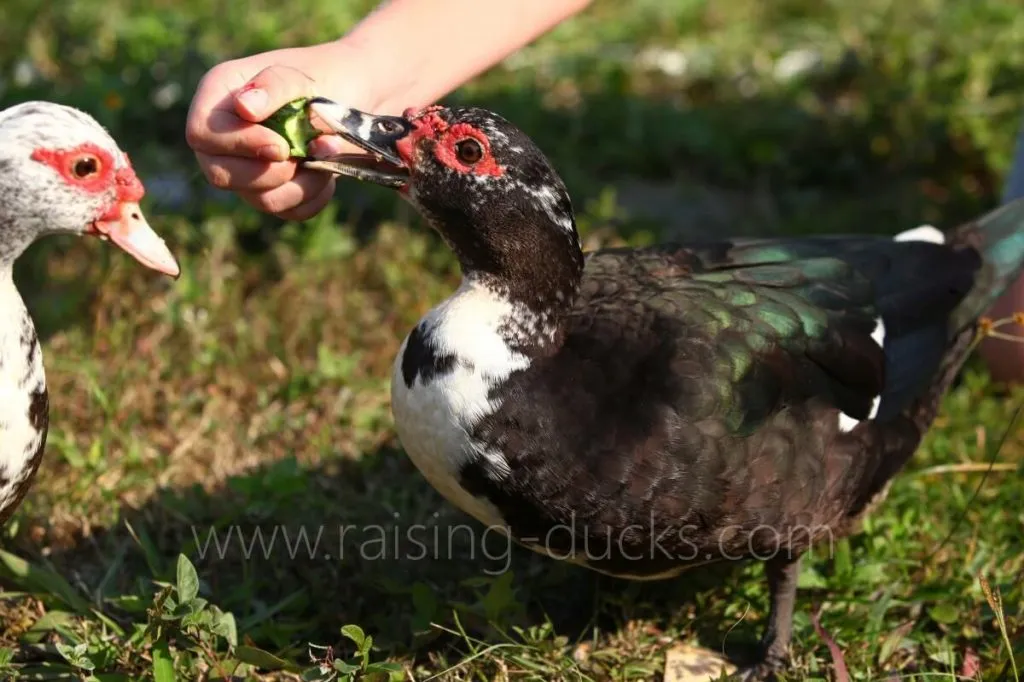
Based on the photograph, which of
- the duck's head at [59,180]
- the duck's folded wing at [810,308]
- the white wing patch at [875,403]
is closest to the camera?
the duck's head at [59,180]

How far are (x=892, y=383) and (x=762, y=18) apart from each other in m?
3.60

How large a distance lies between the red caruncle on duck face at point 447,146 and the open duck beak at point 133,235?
0.54 meters

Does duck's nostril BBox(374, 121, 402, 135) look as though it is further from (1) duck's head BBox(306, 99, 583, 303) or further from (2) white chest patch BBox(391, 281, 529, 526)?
(2) white chest patch BBox(391, 281, 529, 526)

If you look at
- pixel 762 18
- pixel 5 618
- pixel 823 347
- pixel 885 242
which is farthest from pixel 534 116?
pixel 5 618

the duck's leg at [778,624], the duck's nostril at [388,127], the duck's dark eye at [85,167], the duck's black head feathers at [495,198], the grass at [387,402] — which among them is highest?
the duck's dark eye at [85,167]

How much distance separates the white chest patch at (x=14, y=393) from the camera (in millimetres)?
2639

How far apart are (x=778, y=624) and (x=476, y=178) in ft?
4.31

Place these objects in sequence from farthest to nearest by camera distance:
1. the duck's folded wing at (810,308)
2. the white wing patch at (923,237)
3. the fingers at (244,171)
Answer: the white wing patch at (923,237)
the duck's folded wing at (810,308)
the fingers at (244,171)

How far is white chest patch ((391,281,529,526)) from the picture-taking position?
2740 mm

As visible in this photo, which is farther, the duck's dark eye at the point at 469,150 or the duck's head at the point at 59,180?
the duck's dark eye at the point at 469,150

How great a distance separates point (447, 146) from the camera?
9.08ft

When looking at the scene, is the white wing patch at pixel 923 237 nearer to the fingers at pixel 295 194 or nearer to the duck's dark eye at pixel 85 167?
the fingers at pixel 295 194

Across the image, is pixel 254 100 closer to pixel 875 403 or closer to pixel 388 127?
pixel 388 127

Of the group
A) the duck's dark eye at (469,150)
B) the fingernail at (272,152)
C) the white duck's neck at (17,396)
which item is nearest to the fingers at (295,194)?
the fingernail at (272,152)
